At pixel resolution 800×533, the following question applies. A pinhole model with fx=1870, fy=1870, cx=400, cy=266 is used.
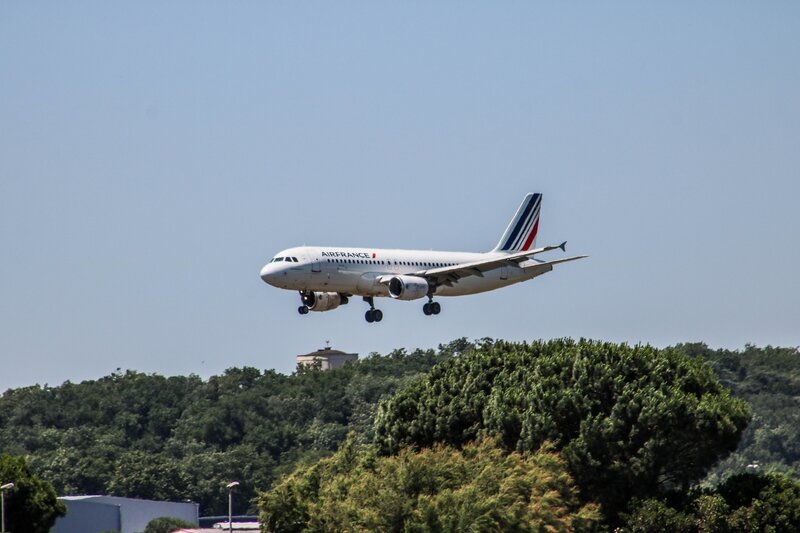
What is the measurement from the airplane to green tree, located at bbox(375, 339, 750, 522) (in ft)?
56.5

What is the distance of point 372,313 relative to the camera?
355ft

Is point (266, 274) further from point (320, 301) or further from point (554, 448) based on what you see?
point (554, 448)

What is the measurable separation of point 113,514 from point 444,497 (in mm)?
58628

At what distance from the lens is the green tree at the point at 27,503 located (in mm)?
91062

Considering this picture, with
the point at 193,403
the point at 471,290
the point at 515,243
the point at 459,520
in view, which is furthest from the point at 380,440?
the point at 193,403

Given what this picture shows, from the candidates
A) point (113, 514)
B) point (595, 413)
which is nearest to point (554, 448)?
point (595, 413)

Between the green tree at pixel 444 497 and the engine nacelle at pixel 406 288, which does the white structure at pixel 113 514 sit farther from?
the green tree at pixel 444 497

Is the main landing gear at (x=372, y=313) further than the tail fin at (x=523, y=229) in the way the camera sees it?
No

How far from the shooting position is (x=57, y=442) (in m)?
182

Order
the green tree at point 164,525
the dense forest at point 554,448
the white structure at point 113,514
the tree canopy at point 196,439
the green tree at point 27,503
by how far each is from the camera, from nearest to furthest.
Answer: the dense forest at point 554,448, the green tree at point 27,503, the white structure at point 113,514, the green tree at point 164,525, the tree canopy at point 196,439

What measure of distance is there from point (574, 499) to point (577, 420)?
6593 mm

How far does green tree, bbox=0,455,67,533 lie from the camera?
9106 cm

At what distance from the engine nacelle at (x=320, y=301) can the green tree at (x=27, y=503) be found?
65.6ft

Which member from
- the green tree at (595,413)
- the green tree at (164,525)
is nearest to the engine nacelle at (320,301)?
the green tree at (595,413)
